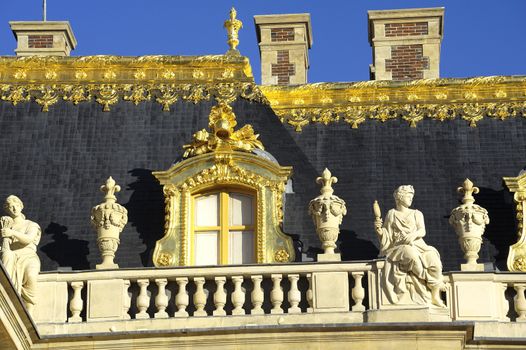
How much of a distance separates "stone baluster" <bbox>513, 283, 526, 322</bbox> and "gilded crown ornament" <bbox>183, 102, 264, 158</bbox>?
4.56m

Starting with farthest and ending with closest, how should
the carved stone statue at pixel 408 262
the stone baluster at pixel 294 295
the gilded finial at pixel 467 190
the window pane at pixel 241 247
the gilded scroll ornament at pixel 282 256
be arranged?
the window pane at pixel 241 247 → the gilded scroll ornament at pixel 282 256 → the gilded finial at pixel 467 190 → the stone baluster at pixel 294 295 → the carved stone statue at pixel 408 262

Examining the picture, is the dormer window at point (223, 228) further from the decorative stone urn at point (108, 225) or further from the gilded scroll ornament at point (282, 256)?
the decorative stone urn at point (108, 225)

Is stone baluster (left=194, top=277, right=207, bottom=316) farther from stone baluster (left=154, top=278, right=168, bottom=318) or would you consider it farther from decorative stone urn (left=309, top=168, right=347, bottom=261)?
decorative stone urn (left=309, top=168, right=347, bottom=261)

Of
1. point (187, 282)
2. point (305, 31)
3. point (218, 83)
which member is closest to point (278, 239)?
point (187, 282)

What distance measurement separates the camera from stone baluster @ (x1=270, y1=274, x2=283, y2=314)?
94.8ft

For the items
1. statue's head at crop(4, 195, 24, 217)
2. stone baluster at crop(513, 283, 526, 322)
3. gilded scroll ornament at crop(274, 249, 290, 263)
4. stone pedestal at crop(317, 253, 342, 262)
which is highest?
statue's head at crop(4, 195, 24, 217)

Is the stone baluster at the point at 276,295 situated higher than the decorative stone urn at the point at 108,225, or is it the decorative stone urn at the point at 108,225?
the decorative stone urn at the point at 108,225

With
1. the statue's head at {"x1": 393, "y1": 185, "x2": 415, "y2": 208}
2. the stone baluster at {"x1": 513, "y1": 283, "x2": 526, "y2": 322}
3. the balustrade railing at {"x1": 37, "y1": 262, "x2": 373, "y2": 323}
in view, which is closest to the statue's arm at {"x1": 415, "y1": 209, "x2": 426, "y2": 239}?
the statue's head at {"x1": 393, "y1": 185, "x2": 415, "y2": 208}

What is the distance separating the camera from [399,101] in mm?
34000

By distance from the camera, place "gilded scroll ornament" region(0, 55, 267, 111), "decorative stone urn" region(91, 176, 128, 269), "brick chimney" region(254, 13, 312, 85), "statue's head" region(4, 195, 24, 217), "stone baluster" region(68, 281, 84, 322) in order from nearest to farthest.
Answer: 1. "stone baluster" region(68, 281, 84, 322)
2. "statue's head" region(4, 195, 24, 217)
3. "decorative stone urn" region(91, 176, 128, 269)
4. "gilded scroll ornament" region(0, 55, 267, 111)
5. "brick chimney" region(254, 13, 312, 85)

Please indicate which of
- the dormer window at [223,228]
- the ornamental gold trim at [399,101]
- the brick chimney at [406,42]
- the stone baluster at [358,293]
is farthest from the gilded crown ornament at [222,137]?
the brick chimney at [406,42]

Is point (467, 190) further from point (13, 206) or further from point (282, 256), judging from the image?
point (13, 206)

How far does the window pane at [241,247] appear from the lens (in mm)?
30672

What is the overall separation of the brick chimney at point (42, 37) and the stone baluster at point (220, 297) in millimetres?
8409
